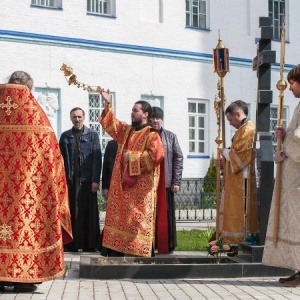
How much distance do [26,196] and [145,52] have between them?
1711cm

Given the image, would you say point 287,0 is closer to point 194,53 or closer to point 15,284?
point 194,53

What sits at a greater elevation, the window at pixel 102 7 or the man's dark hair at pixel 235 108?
the window at pixel 102 7

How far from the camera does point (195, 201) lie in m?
25.4

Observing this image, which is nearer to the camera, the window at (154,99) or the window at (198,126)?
the window at (154,99)

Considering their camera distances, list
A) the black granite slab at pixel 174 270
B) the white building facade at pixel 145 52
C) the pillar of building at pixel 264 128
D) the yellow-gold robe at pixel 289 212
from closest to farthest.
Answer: the yellow-gold robe at pixel 289 212, the black granite slab at pixel 174 270, the pillar of building at pixel 264 128, the white building facade at pixel 145 52

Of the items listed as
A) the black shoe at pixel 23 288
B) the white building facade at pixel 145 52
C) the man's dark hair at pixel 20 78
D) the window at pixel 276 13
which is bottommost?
the black shoe at pixel 23 288

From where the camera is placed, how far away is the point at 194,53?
91.3 ft

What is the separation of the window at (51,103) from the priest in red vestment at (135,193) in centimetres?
1197

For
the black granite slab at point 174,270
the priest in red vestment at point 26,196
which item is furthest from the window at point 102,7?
the priest in red vestment at point 26,196

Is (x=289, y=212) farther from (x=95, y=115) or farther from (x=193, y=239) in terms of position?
(x=95, y=115)

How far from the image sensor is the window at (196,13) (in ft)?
91.6

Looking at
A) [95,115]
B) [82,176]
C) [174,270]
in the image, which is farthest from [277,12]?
[174,270]

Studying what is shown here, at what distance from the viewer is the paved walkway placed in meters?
9.39

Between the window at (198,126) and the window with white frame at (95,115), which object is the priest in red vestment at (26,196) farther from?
the window at (198,126)
